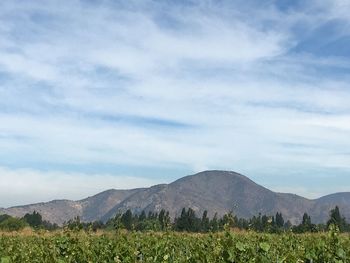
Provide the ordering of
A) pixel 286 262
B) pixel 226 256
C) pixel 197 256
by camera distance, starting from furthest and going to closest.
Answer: pixel 197 256 < pixel 226 256 < pixel 286 262

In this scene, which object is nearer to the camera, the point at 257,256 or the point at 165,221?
the point at 257,256

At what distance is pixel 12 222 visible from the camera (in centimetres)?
8269

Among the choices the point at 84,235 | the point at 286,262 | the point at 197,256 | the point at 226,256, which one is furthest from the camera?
the point at 84,235

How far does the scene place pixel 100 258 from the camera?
16.9m

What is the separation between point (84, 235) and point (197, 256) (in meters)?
9.61

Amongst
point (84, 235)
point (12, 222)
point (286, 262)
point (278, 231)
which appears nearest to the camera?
point (286, 262)

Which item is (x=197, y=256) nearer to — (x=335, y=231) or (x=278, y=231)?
(x=335, y=231)

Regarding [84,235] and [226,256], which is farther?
[84,235]

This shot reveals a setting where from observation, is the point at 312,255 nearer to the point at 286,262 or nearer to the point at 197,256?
the point at 197,256

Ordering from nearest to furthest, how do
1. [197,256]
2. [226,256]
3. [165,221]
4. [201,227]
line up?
[226,256] → [197,256] → [165,221] → [201,227]

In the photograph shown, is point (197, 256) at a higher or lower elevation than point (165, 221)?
lower

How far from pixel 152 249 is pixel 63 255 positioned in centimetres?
349

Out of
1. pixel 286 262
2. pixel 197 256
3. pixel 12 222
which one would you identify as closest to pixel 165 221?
pixel 197 256

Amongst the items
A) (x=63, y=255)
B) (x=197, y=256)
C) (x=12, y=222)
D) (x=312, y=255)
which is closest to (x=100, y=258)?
(x=63, y=255)
